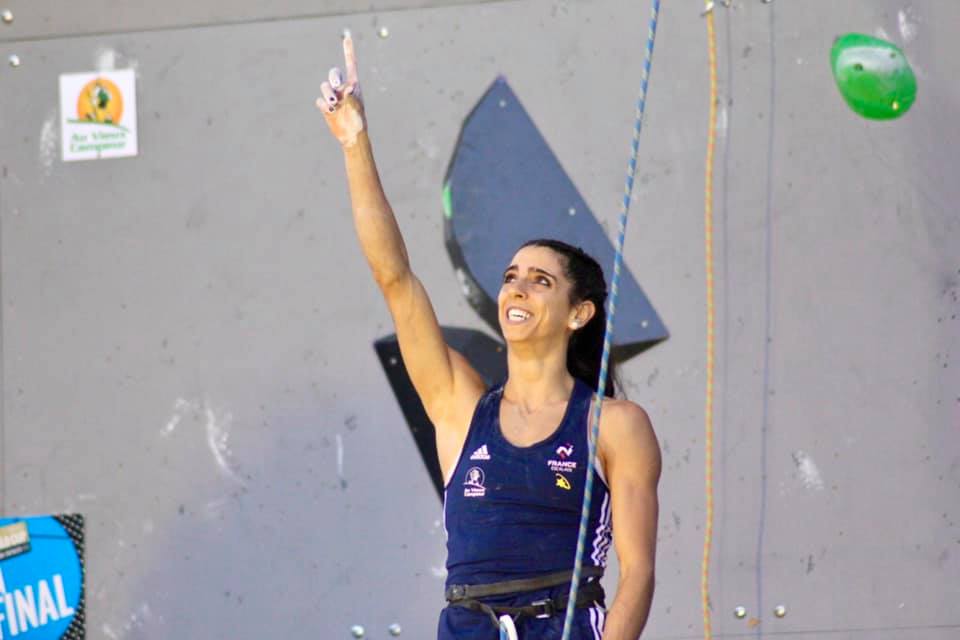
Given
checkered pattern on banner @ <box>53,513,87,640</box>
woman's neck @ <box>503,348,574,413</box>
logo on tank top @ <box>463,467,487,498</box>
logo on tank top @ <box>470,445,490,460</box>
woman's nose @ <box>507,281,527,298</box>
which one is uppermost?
woman's nose @ <box>507,281,527,298</box>

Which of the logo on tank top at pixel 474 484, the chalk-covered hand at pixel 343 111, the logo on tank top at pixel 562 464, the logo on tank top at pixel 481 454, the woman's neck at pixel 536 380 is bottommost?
Answer: the logo on tank top at pixel 474 484

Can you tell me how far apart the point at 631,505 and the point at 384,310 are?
4.64 feet

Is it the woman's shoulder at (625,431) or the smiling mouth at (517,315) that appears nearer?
the woman's shoulder at (625,431)

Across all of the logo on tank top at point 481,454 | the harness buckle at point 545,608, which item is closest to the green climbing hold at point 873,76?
the logo on tank top at point 481,454

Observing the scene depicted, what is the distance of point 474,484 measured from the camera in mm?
2494

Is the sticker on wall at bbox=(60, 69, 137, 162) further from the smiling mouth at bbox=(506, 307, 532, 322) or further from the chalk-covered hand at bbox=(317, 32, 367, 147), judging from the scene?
the smiling mouth at bbox=(506, 307, 532, 322)

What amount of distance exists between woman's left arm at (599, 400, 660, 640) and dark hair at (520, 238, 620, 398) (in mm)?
181

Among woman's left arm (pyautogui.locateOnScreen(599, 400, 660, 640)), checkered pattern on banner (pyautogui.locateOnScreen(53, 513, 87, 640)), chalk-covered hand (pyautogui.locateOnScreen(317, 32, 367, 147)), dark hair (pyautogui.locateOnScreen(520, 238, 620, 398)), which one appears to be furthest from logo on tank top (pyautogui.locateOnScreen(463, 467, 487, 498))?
checkered pattern on banner (pyautogui.locateOnScreen(53, 513, 87, 640))

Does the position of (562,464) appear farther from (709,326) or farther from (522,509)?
(709,326)

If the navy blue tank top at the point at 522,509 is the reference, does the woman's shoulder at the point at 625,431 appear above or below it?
above

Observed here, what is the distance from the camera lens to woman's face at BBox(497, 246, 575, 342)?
2.65 metres

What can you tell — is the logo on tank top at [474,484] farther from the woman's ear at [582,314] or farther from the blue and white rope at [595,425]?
the woman's ear at [582,314]

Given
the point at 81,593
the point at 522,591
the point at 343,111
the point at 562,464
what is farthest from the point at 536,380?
the point at 81,593

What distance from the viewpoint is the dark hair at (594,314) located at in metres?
2.75
